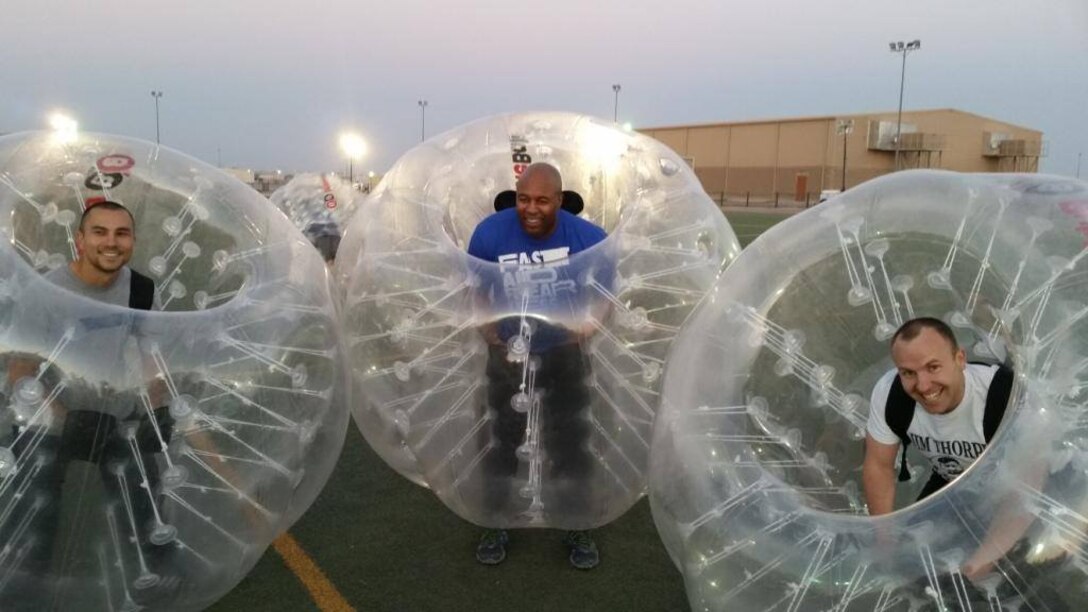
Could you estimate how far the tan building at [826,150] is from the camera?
4988cm

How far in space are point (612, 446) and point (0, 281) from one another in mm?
2456

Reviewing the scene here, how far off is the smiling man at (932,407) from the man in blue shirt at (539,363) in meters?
1.25

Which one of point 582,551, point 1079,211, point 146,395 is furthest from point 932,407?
point 146,395

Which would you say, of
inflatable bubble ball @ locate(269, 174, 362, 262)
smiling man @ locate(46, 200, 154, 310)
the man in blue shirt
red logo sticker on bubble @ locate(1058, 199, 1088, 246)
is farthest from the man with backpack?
inflatable bubble ball @ locate(269, 174, 362, 262)

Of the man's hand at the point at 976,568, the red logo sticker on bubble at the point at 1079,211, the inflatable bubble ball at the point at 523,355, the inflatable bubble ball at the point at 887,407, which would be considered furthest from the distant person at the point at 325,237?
the man's hand at the point at 976,568

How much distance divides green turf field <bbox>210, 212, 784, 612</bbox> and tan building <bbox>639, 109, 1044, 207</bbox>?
44217 mm

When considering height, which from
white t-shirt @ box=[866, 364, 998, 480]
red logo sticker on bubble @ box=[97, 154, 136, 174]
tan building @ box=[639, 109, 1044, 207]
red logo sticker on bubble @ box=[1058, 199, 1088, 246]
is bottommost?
white t-shirt @ box=[866, 364, 998, 480]

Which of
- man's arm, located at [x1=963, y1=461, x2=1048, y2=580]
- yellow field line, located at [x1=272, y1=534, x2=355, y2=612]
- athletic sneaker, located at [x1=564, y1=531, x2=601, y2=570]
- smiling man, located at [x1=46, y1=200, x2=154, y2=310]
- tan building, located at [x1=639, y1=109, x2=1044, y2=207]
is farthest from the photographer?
tan building, located at [x1=639, y1=109, x2=1044, y2=207]

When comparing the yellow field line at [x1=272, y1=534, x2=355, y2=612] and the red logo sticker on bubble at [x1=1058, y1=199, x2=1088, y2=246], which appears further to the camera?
the yellow field line at [x1=272, y1=534, x2=355, y2=612]

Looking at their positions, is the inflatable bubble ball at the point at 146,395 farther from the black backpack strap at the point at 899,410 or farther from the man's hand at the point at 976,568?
the man's hand at the point at 976,568

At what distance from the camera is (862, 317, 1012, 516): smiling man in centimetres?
262

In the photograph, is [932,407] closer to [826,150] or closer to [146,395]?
[146,395]

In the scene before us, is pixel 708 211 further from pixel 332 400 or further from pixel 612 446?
pixel 332 400

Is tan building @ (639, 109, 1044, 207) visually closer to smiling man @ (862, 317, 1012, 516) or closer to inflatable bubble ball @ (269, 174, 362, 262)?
inflatable bubble ball @ (269, 174, 362, 262)
